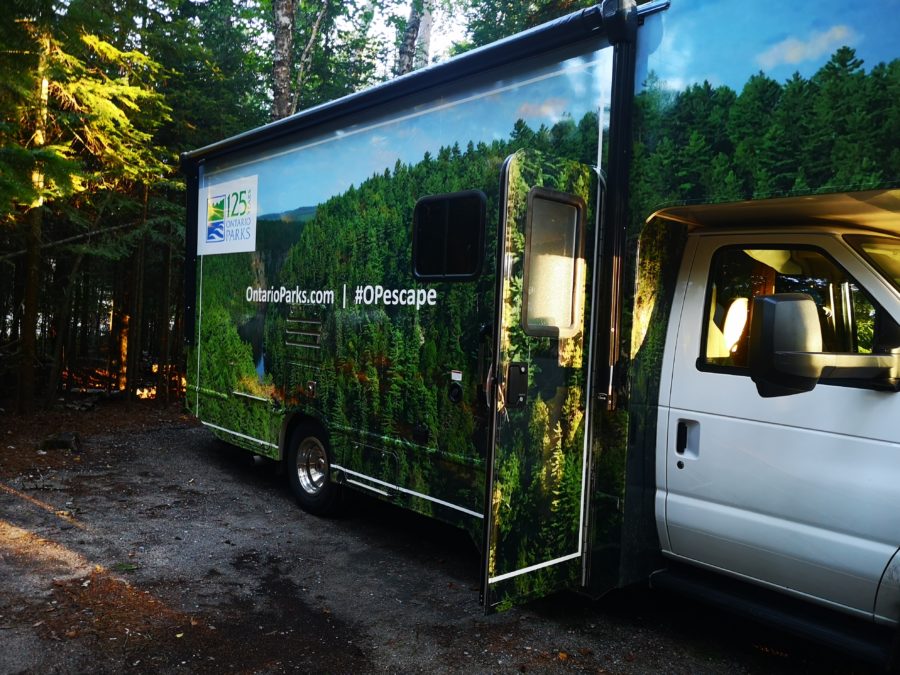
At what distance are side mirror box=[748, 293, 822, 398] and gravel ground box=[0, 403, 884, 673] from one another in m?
1.76

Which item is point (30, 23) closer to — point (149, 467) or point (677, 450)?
point (149, 467)

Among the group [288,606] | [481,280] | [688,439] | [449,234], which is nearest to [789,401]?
[688,439]

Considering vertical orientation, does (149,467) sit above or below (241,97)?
below

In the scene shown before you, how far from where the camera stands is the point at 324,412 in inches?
233

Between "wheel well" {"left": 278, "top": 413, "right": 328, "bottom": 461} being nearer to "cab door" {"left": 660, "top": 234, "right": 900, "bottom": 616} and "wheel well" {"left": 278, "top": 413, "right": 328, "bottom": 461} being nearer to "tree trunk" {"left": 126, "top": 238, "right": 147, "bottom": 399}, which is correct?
"cab door" {"left": 660, "top": 234, "right": 900, "bottom": 616}

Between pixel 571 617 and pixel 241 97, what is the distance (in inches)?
549

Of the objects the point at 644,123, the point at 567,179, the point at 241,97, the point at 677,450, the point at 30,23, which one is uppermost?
the point at 241,97

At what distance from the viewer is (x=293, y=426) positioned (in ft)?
21.5

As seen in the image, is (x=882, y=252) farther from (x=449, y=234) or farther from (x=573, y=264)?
(x=449, y=234)

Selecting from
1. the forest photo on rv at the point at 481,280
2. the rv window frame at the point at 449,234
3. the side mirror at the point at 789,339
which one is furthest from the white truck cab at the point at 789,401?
the rv window frame at the point at 449,234

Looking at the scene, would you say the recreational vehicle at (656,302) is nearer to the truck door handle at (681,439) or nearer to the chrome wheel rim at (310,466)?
the truck door handle at (681,439)

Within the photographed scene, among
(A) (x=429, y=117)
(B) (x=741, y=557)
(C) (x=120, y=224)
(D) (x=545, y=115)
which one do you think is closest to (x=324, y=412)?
(A) (x=429, y=117)

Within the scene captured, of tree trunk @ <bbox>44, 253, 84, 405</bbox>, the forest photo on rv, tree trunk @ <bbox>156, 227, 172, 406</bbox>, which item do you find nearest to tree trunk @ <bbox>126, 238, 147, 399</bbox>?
tree trunk @ <bbox>156, 227, 172, 406</bbox>

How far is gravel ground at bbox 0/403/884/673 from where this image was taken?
12.7 feet
